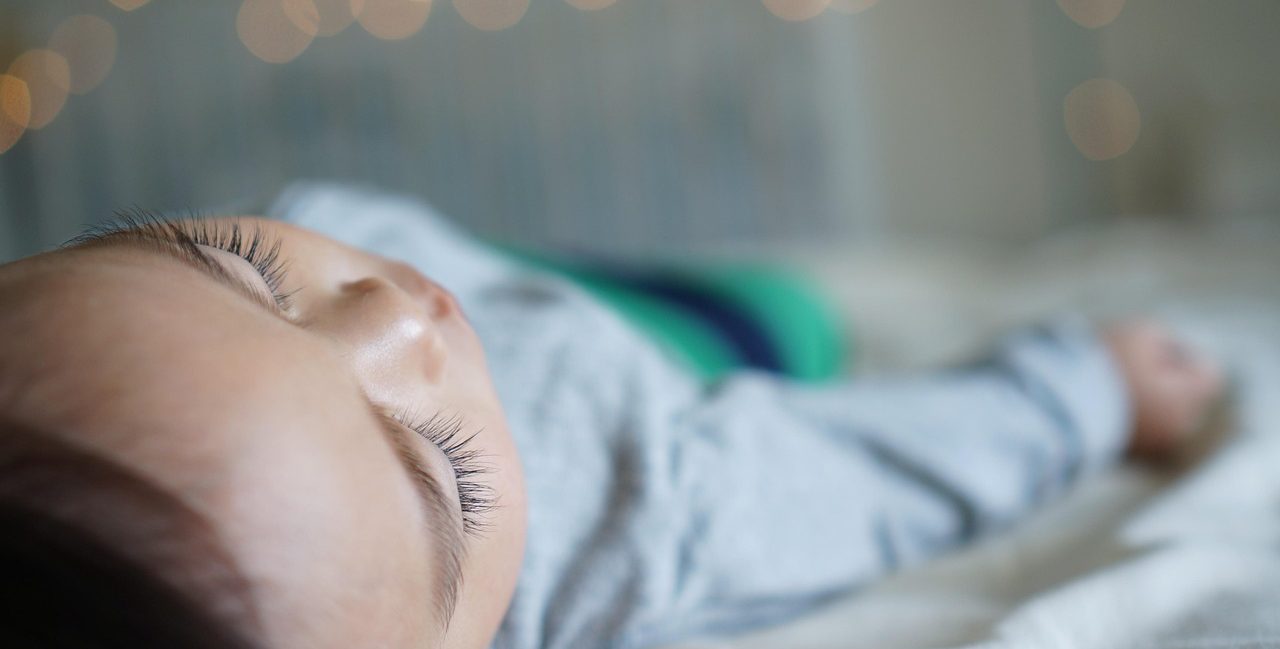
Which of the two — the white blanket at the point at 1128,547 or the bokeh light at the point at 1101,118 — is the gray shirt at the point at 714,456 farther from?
the bokeh light at the point at 1101,118

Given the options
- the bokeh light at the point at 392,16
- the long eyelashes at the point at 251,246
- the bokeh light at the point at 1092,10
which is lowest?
the long eyelashes at the point at 251,246

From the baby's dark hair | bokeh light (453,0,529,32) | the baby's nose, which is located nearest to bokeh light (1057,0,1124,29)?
bokeh light (453,0,529,32)

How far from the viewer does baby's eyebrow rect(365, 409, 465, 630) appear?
16.5 inches

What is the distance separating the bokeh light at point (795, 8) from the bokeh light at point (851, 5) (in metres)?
0.08

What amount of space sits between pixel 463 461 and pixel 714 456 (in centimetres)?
28

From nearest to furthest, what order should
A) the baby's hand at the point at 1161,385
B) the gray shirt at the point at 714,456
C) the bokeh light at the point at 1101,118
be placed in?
the gray shirt at the point at 714,456
the baby's hand at the point at 1161,385
the bokeh light at the point at 1101,118

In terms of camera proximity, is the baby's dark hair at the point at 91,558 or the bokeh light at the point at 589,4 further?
the bokeh light at the point at 589,4

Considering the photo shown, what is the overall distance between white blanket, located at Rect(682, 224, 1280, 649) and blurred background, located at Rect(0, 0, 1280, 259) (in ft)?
2.56

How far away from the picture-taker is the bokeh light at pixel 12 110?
1.78 meters

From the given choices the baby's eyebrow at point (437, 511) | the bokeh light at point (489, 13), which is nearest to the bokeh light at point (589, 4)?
the bokeh light at point (489, 13)

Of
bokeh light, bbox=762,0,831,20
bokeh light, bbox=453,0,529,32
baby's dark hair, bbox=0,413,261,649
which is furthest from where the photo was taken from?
bokeh light, bbox=762,0,831,20

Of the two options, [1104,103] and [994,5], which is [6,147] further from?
[1104,103]

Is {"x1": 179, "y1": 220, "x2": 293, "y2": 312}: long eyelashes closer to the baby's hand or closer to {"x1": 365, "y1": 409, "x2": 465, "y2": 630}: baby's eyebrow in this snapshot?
{"x1": 365, "y1": 409, "x2": 465, "y2": 630}: baby's eyebrow

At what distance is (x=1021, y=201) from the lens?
276 centimetres
